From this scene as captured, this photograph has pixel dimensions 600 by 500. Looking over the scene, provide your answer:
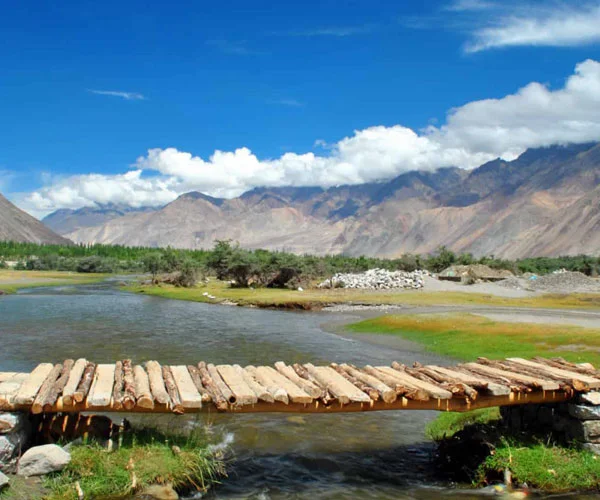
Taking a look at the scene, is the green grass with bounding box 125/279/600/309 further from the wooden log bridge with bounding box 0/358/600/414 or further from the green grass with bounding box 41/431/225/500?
the green grass with bounding box 41/431/225/500

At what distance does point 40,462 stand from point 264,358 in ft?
51.7

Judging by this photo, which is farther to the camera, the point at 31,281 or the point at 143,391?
the point at 31,281

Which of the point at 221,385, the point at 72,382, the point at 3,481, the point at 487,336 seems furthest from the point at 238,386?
the point at 487,336

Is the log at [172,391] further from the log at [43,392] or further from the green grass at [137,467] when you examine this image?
the log at [43,392]

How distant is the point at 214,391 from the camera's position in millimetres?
10148

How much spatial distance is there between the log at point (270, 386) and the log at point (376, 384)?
66.9 inches

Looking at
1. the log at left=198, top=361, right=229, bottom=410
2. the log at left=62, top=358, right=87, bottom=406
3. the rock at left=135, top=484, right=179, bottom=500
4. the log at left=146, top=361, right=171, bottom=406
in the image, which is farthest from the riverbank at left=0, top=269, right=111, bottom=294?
the rock at left=135, top=484, right=179, bottom=500

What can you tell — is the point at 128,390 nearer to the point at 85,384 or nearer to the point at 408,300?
the point at 85,384

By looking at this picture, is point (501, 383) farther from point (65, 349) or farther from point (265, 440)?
point (65, 349)

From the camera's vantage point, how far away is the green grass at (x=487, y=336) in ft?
76.1

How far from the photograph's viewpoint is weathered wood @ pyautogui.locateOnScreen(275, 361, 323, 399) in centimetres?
1016

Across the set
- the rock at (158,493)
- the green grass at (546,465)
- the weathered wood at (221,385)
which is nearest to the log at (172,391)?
the weathered wood at (221,385)

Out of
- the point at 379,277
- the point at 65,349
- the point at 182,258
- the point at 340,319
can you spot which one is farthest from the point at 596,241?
the point at 65,349

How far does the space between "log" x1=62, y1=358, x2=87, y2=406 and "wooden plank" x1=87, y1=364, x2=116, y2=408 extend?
0.88ft
